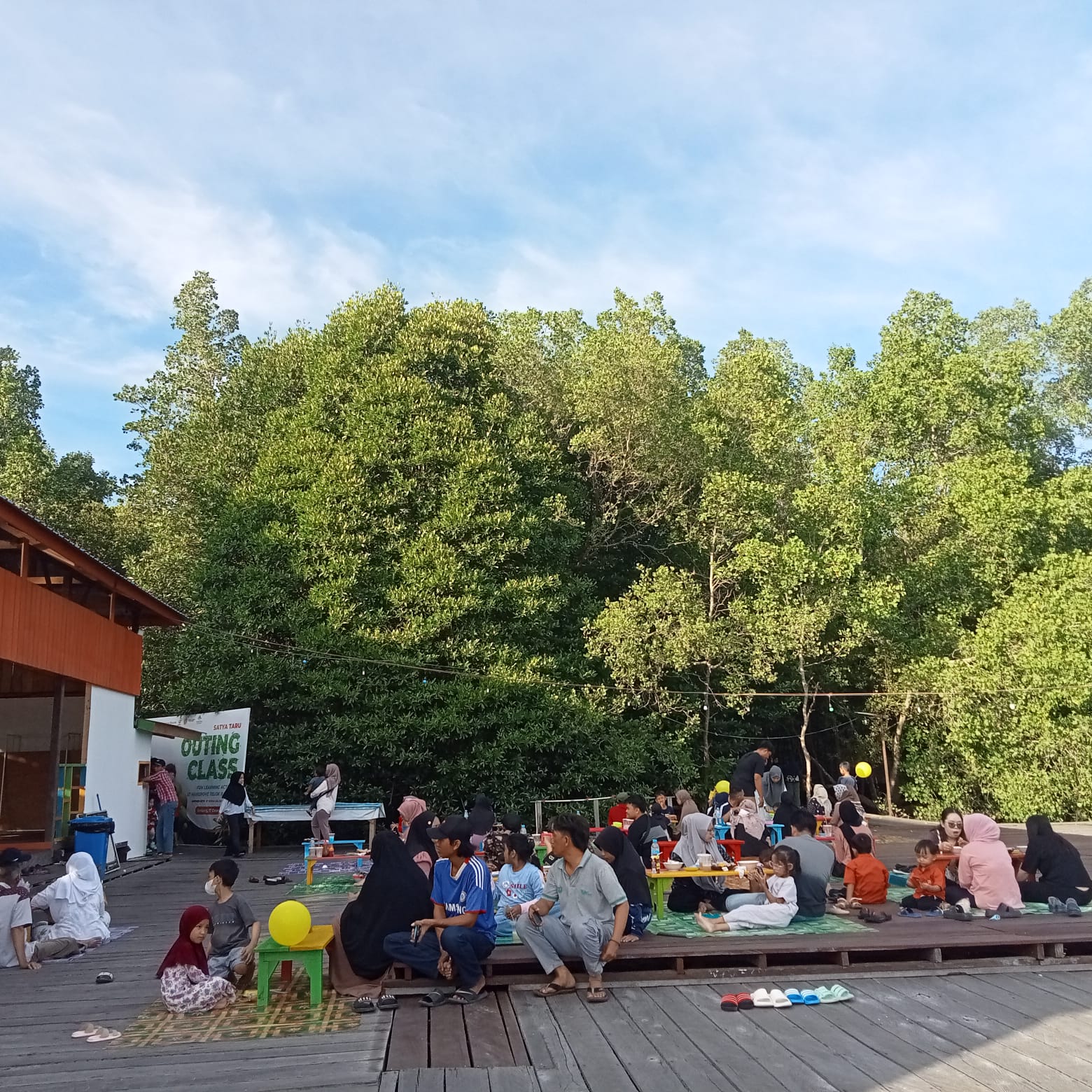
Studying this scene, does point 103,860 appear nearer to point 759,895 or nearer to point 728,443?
point 759,895

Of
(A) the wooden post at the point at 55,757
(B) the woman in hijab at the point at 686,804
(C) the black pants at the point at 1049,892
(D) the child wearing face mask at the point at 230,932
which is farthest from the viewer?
(A) the wooden post at the point at 55,757

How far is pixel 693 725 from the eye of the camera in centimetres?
2333

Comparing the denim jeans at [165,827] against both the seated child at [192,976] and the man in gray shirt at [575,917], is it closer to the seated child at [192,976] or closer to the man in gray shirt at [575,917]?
the seated child at [192,976]

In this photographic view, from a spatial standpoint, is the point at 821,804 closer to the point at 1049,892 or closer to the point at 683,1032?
the point at 1049,892

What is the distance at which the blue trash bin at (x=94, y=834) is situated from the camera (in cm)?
1275

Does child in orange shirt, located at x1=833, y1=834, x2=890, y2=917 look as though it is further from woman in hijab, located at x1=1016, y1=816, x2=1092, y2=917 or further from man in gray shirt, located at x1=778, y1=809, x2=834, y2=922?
woman in hijab, located at x1=1016, y1=816, x2=1092, y2=917

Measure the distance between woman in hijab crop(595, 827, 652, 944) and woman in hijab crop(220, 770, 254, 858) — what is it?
1073 cm

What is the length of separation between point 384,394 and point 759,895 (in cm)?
1656

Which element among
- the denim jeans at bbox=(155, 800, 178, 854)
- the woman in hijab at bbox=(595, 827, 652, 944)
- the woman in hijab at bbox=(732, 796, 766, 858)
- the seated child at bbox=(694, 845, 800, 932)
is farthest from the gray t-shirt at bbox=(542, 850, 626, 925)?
the denim jeans at bbox=(155, 800, 178, 854)

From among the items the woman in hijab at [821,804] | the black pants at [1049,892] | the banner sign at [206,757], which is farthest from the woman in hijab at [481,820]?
the banner sign at [206,757]

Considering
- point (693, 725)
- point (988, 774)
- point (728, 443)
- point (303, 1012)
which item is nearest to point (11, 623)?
point (303, 1012)

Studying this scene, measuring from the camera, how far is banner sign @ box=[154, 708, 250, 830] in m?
18.7

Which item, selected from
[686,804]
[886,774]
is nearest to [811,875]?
[686,804]

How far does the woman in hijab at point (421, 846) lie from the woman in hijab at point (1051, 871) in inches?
214
